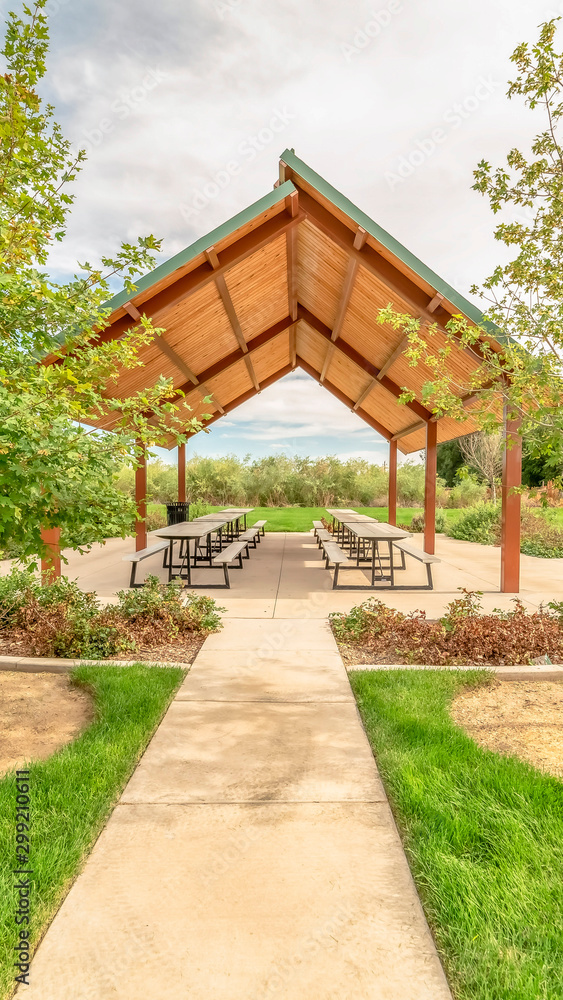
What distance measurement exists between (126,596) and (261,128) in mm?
5557

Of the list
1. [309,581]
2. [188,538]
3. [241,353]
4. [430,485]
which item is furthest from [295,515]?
[188,538]

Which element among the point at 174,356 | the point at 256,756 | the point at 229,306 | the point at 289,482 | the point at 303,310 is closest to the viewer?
the point at 256,756

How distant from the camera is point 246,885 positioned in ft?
6.26

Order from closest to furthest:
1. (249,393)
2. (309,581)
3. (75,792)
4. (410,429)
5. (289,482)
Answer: (75,792), (309,581), (410,429), (249,393), (289,482)

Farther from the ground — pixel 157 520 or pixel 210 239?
pixel 210 239

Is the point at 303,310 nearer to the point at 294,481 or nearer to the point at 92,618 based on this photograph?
the point at 92,618

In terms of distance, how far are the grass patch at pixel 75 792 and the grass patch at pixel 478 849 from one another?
1.26m

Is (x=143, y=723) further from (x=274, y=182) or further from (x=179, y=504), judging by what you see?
(x=179, y=504)

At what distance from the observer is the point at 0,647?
4.78 meters

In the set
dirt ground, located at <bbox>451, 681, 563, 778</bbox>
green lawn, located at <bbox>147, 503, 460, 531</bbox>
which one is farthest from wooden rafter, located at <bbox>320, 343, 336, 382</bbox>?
dirt ground, located at <bbox>451, 681, 563, 778</bbox>

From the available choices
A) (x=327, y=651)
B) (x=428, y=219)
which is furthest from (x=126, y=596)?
(x=428, y=219)

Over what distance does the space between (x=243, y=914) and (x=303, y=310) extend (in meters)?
9.99

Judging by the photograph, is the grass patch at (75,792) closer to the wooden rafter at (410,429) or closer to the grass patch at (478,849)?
the grass patch at (478,849)

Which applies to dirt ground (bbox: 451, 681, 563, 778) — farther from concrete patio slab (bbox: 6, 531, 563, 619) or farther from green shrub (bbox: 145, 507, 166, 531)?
green shrub (bbox: 145, 507, 166, 531)
